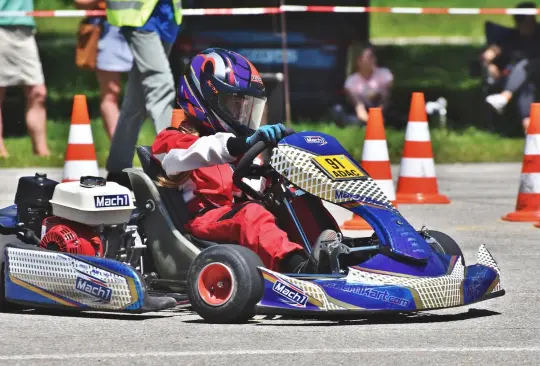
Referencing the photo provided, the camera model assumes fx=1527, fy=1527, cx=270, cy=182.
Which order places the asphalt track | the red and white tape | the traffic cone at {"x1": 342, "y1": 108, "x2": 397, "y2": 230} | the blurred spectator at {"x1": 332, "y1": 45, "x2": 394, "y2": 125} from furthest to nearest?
the blurred spectator at {"x1": 332, "y1": 45, "x2": 394, "y2": 125} < the red and white tape < the traffic cone at {"x1": 342, "y1": 108, "x2": 397, "y2": 230} < the asphalt track

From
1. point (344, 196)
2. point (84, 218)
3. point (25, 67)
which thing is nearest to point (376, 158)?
point (344, 196)

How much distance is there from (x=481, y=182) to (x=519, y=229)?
2.88m

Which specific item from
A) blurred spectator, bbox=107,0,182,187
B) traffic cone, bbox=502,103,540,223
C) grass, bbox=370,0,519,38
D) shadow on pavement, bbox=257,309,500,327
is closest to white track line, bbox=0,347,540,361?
shadow on pavement, bbox=257,309,500,327

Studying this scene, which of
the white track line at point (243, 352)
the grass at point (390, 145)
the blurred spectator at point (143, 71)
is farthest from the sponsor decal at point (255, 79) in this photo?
the grass at point (390, 145)

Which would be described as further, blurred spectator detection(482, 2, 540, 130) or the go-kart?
blurred spectator detection(482, 2, 540, 130)

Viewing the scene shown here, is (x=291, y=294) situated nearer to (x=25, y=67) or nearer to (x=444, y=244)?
(x=444, y=244)

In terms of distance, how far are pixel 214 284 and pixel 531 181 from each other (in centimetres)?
453

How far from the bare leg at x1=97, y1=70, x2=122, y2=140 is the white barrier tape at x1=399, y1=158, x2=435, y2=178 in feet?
11.1

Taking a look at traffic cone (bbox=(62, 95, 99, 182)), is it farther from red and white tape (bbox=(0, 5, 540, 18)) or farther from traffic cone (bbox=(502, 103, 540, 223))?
red and white tape (bbox=(0, 5, 540, 18))

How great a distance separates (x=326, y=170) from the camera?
678cm

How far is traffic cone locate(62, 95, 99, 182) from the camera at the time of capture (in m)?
10.4

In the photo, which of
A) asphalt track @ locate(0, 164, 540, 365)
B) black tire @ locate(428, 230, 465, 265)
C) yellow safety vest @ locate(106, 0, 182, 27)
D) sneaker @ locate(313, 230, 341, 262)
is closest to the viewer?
asphalt track @ locate(0, 164, 540, 365)

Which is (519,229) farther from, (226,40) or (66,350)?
(226,40)

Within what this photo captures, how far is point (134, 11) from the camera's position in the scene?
36.0 ft
